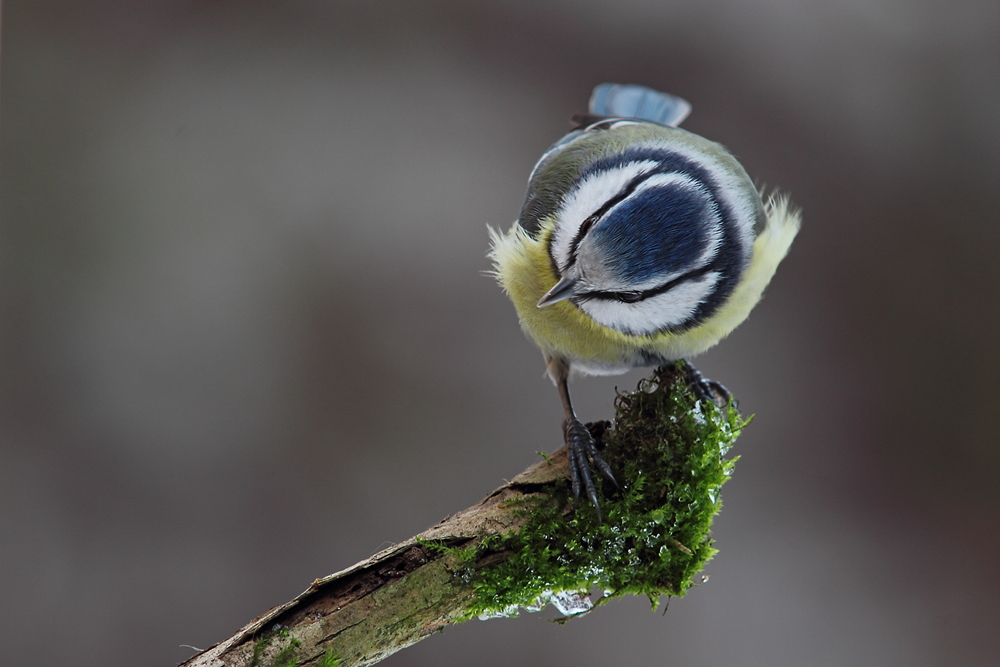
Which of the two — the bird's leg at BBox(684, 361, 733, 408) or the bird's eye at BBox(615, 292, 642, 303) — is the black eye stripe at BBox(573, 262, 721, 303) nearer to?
the bird's eye at BBox(615, 292, 642, 303)

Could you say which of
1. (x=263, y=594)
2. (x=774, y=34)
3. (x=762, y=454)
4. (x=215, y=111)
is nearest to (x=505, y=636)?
(x=263, y=594)

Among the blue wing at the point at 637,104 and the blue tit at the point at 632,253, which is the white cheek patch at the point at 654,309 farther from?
the blue wing at the point at 637,104

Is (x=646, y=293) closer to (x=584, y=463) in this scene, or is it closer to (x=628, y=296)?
(x=628, y=296)

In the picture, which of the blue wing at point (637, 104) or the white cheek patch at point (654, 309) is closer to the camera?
the white cheek patch at point (654, 309)

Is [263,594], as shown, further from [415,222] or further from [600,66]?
[600,66]

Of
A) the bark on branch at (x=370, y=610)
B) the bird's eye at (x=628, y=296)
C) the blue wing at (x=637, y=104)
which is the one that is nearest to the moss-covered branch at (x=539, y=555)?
the bark on branch at (x=370, y=610)

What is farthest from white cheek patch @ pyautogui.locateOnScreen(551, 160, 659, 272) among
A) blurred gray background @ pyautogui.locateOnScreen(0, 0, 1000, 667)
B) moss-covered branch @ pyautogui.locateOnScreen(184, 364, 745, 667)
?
blurred gray background @ pyautogui.locateOnScreen(0, 0, 1000, 667)
